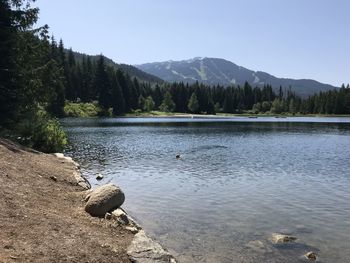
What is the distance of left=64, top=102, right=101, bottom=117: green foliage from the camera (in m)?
150

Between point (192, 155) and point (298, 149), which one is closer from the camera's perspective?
point (192, 155)

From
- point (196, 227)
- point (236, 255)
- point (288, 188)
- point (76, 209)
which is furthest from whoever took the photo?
point (288, 188)

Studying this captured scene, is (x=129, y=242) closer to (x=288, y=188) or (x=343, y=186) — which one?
(x=288, y=188)

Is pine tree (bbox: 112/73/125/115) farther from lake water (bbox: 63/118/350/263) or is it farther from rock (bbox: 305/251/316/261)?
rock (bbox: 305/251/316/261)

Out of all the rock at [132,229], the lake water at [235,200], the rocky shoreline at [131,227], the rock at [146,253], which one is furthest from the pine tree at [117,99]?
the rock at [146,253]

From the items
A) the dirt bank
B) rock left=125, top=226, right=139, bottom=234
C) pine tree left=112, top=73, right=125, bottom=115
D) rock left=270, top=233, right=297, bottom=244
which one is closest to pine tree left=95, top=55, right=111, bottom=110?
pine tree left=112, top=73, right=125, bottom=115

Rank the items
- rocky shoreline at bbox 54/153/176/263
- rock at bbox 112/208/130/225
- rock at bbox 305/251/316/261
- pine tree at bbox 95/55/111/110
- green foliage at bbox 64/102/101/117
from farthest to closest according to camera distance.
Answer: pine tree at bbox 95/55/111/110 → green foliage at bbox 64/102/101/117 → rock at bbox 112/208/130/225 → rock at bbox 305/251/316/261 → rocky shoreline at bbox 54/153/176/263

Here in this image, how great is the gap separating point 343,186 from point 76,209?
20990 mm

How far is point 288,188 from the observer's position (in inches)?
1174

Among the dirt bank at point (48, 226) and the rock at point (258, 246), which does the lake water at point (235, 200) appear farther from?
the dirt bank at point (48, 226)

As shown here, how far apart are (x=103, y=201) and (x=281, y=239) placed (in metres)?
7.68

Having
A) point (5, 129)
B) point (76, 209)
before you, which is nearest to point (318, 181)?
point (76, 209)

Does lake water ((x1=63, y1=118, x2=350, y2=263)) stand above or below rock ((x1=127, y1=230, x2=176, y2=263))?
below

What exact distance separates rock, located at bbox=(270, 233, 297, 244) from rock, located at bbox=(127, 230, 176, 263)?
595 cm
